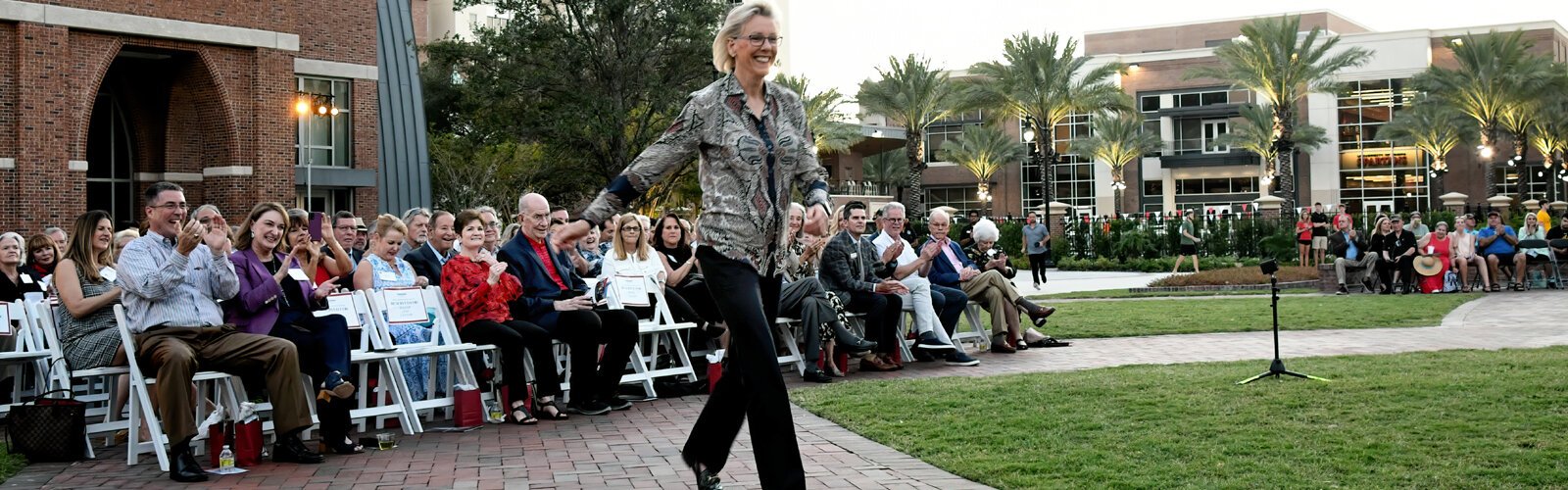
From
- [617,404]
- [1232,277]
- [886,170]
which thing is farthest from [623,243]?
[886,170]

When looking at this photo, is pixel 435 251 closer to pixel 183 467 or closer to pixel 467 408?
pixel 467 408

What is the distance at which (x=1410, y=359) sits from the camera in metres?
10.7

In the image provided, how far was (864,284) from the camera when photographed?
11.2 meters

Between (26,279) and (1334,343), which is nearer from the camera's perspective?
(26,279)

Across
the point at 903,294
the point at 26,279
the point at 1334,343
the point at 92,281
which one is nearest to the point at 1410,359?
the point at 1334,343

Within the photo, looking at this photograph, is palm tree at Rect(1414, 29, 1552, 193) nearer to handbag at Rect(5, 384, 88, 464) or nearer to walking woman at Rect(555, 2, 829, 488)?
walking woman at Rect(555, 2, 829, 488)

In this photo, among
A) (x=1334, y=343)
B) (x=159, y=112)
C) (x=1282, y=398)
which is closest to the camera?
(x=1282, y=398)

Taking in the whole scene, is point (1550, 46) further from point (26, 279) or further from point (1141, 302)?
point (26, 279)

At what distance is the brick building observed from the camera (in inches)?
985

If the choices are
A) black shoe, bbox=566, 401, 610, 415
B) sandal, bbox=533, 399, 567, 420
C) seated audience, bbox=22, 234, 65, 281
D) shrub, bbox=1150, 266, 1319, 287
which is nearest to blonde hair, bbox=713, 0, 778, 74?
sandal, bbox=533, 399, 567, 420

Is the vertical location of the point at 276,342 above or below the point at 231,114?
below

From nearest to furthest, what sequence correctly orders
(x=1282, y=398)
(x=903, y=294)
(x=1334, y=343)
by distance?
(x=1282, y=398)
(x=903, y=294)
(x=1334, y=343)

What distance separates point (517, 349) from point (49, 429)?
269cm

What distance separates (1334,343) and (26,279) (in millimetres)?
11449
